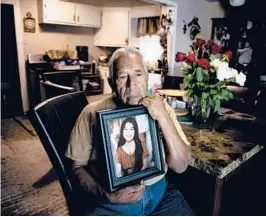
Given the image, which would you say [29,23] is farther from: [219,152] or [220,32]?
[219,152]

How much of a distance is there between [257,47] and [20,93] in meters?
4.49

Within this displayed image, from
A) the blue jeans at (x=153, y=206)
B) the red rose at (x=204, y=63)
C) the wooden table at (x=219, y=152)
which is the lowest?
the blue jeans at (x=153, y=206)

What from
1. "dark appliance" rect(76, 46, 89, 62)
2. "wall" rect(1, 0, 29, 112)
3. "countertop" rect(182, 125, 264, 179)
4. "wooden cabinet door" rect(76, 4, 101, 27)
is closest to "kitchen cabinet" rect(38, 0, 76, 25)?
"wooden cabinet door" rect(76, 4, 101, 27)

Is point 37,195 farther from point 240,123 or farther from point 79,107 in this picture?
point 240,123

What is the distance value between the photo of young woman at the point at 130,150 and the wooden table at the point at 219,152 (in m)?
0.32

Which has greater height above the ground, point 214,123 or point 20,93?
point 214,123

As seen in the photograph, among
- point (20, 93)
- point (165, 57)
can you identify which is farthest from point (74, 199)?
point (20, 93)

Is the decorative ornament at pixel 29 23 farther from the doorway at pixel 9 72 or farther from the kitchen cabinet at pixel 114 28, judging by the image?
the kitchen cabinet at pixel 114 28

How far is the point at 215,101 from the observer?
161 centimetres

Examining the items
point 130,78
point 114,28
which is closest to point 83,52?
point 114,28

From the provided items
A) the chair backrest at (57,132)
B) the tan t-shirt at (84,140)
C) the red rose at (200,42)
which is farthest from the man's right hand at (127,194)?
the red rose at (200,42)

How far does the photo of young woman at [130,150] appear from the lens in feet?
2.94

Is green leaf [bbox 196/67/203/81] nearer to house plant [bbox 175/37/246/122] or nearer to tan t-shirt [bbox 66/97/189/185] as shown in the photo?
house plant [bbox 175/37/246/122]

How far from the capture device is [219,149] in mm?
1221
